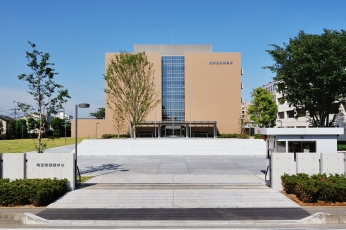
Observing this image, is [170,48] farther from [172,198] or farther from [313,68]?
[172,198]

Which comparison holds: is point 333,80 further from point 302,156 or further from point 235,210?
point 235,210

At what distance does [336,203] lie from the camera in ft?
33.4

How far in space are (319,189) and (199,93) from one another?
47102mm

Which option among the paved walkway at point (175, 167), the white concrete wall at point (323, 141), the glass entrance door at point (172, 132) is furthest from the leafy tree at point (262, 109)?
the white concrete wall at point (323, 141)

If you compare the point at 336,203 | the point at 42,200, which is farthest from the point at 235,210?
the point at 42,200

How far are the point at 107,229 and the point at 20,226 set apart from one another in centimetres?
251

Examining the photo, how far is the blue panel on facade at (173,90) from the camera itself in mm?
57969

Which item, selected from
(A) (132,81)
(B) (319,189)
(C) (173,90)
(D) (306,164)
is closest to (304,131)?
(D) (306,164)

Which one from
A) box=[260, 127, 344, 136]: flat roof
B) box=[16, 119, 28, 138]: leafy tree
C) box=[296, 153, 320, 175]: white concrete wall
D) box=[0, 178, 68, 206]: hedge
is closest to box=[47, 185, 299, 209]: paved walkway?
box=[0, 178, 68, 206]: hedge

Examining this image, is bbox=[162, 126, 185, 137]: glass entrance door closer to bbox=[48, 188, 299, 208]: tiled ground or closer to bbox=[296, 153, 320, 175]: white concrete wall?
bbox=[48, 188, 299, 208]: tiled ground

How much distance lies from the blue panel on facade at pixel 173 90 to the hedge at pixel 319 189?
4649cm

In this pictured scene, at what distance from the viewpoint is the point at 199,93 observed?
5691 cm

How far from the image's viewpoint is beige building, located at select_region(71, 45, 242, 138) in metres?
56.7

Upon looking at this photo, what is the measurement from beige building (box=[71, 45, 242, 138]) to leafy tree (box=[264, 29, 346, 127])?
2148cm
